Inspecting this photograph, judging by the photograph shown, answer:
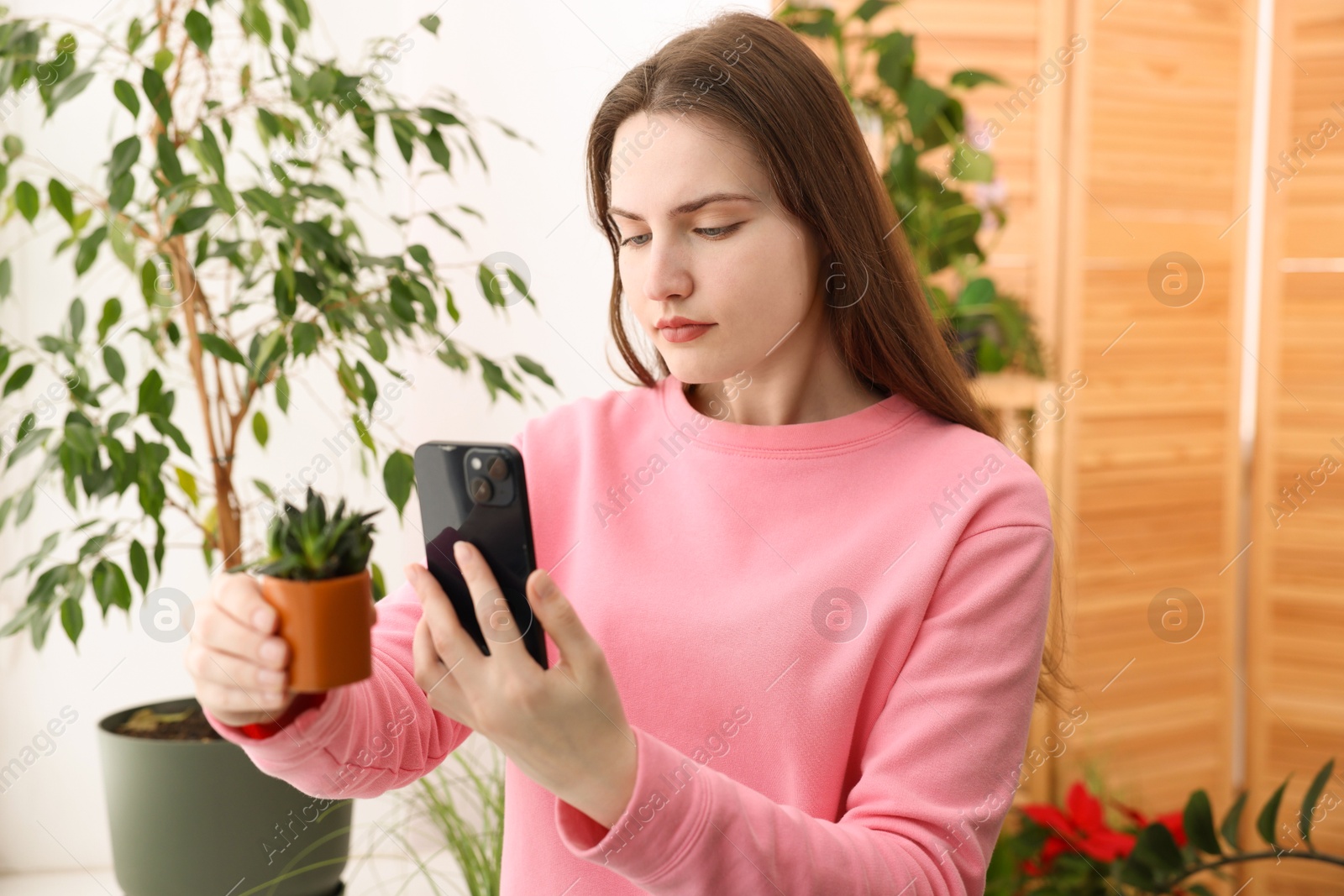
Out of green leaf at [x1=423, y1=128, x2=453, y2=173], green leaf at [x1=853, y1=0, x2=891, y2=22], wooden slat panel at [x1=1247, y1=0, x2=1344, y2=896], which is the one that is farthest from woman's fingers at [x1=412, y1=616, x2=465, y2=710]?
wooden slat panel at [x1=1247, y1=0, x2=1344, y2=896]

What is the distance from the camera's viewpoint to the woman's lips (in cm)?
96

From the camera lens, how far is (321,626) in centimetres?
68

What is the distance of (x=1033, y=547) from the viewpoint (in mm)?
957

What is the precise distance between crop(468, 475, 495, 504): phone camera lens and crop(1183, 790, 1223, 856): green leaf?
120 cm

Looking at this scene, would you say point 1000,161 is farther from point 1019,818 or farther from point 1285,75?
point 1019,818

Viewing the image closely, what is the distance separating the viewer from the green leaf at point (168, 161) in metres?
1.37

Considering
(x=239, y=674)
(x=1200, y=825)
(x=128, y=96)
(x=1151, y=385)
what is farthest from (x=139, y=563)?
(x=1151, y=385)

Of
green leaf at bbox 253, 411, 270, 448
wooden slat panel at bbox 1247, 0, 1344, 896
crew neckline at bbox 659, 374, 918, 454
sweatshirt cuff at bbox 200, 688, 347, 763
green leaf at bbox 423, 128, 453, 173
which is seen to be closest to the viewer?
sweatshirt cuff at bbox 200, 688, 347, 763

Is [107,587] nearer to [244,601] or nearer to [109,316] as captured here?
[109,316]

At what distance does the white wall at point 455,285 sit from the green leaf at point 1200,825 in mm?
1258

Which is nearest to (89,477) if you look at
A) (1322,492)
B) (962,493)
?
(962,493)

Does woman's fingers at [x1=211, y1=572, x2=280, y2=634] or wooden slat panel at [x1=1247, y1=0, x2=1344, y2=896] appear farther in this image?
wooden slat panel at [x1=1247, y1=0, x2=1344, y2=896]

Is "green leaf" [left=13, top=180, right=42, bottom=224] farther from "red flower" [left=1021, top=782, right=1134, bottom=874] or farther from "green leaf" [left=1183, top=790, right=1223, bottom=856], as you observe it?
"red flower" [left=1021, top=782, right=1134, bottom=874]

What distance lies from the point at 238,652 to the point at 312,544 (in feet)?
0.30
